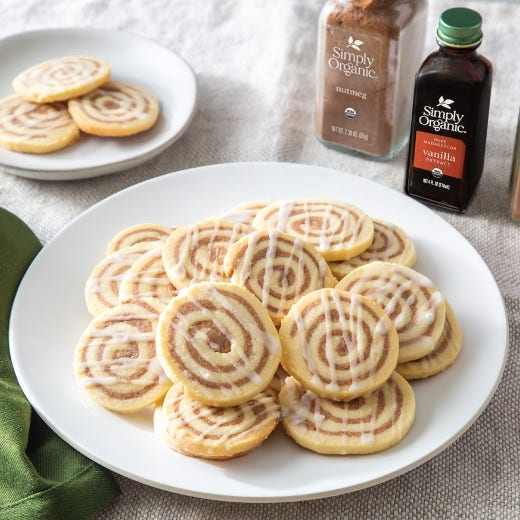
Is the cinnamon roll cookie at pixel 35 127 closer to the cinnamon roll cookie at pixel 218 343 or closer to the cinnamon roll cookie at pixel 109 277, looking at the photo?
the cinnamon roll cookie at pixel 109 277

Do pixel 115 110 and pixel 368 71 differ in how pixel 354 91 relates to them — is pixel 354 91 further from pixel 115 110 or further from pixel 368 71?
pixel 115 110

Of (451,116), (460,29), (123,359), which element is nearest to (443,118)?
(451,116)

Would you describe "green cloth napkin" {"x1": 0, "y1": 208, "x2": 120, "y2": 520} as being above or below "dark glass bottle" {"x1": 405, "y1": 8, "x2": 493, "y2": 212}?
below

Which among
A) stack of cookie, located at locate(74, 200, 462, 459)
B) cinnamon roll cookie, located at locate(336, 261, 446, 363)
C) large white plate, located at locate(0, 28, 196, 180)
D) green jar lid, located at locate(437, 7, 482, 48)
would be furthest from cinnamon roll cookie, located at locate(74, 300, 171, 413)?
green jar lid, located at locate(437, 7, 482, 48)

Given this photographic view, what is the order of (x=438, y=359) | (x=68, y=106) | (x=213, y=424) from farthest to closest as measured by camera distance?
(x=68, y=106) < (x=438, y=359) < (x=213, y=424)

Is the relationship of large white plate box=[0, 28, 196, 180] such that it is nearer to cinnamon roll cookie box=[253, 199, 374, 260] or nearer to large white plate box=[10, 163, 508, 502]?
large white plate box=[10, 163, 508, 502]

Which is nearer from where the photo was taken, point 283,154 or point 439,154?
point 439,154
